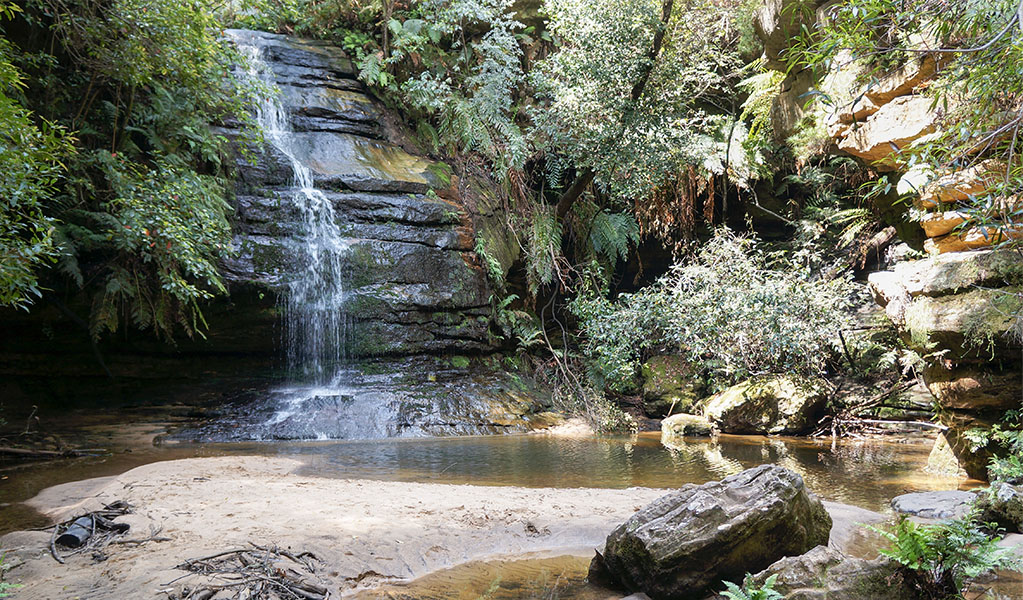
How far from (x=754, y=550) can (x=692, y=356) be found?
8.14 meters

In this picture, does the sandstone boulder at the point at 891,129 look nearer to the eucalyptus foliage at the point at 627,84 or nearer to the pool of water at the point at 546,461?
the pool of water at the point at 546,461

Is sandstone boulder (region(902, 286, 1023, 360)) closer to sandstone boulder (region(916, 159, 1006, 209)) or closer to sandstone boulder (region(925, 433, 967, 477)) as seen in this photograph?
sandstone boulder (region(916, 159, 1006, 209))

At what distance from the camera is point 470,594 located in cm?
310

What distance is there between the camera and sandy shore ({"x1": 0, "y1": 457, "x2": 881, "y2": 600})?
2945mm

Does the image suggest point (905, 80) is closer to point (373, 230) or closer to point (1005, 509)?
point (1005, 509)

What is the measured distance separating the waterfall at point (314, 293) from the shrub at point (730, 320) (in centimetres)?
515

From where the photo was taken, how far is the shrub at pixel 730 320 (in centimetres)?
996

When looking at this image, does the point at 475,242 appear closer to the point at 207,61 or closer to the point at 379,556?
the point at 207,61

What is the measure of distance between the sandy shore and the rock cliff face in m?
5.05

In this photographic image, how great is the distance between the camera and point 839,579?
2428 millimetres

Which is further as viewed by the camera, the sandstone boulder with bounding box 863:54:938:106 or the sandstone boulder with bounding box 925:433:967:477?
the sandstone boulder with bounding box 863:54:938:106

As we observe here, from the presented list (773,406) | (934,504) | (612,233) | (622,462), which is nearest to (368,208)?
(612,233)

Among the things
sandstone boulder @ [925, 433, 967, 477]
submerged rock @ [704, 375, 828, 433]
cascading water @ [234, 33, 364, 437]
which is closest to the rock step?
cascading water @ [234, 33, 364, 437]

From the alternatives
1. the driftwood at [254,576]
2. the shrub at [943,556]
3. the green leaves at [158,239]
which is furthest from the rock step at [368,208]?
the shrub at [943,556]
